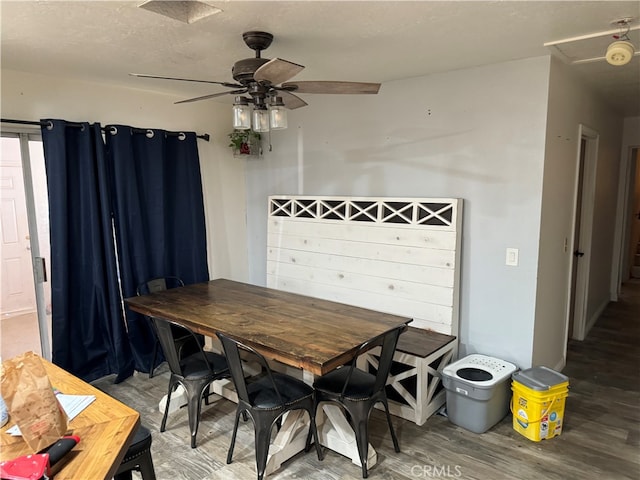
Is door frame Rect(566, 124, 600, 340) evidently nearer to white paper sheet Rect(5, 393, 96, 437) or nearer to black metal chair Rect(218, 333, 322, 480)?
black metal chair Rect(218, 333, 322, 480)

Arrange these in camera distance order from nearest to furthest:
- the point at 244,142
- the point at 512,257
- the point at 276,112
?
the point at 276,112 < the point at 512,257 < the point at 244,142

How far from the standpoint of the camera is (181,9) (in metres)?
1.57

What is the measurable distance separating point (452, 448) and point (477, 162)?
1857 millimetres

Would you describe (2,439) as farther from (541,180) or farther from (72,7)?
(541,180)

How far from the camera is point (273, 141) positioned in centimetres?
419

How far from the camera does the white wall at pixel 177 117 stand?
2992 millimetres

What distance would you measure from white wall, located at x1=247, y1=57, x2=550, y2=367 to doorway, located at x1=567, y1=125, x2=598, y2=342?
3.83 feet

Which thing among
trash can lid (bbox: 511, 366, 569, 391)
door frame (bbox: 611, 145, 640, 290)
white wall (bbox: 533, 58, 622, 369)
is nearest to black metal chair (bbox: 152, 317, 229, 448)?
trash can lid (bbox: 511, 366, 569, 391)

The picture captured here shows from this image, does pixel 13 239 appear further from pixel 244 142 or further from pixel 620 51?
pixel 620 51

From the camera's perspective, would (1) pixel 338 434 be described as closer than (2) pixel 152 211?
Yes

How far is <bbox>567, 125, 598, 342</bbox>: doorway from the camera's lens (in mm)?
3818

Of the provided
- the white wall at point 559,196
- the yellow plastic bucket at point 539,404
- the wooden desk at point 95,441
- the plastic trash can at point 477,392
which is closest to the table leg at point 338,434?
the plastic trash can at point 477,392

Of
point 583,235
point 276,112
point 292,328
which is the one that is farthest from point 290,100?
point 583,235

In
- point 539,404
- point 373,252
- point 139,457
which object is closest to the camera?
point 139,457
